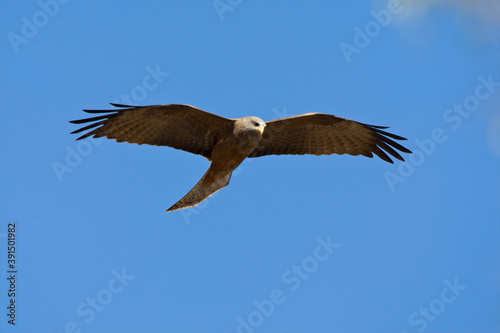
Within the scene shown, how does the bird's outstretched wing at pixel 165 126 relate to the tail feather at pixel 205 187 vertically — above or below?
above

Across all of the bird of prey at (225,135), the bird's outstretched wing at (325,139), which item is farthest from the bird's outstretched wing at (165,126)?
the bird's outstretched wing at (325,139)

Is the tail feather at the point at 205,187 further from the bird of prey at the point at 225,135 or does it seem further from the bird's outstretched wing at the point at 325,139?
the bird's outstretched wing at the point at 325,139

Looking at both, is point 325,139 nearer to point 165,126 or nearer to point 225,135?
point 225,135

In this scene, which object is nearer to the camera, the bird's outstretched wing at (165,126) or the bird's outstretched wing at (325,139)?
the bird's outstretched wing at (165,126)

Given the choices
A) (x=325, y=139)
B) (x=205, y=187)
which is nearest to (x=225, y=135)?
(x=205, y=187)

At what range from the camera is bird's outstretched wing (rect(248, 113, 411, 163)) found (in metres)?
11.4

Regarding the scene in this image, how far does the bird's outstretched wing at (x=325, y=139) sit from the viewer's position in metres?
11.4

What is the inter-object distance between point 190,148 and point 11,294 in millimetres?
3569

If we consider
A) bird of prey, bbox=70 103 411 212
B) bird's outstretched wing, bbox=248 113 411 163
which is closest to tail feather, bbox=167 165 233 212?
bird of prey, bbox=70 103 411 212

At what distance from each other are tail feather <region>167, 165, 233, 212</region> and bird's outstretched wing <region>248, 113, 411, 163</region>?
77 cm

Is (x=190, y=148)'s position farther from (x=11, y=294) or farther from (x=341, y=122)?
(x=11, y=294)

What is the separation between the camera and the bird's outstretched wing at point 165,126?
35.1ft

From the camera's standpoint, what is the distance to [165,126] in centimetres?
1100

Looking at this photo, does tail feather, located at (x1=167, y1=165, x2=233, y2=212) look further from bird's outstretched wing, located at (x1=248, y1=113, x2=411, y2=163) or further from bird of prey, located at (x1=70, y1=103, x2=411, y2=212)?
bird's outstretched wing, located at (x1=248, y1=113, x2=411, y2=163)
